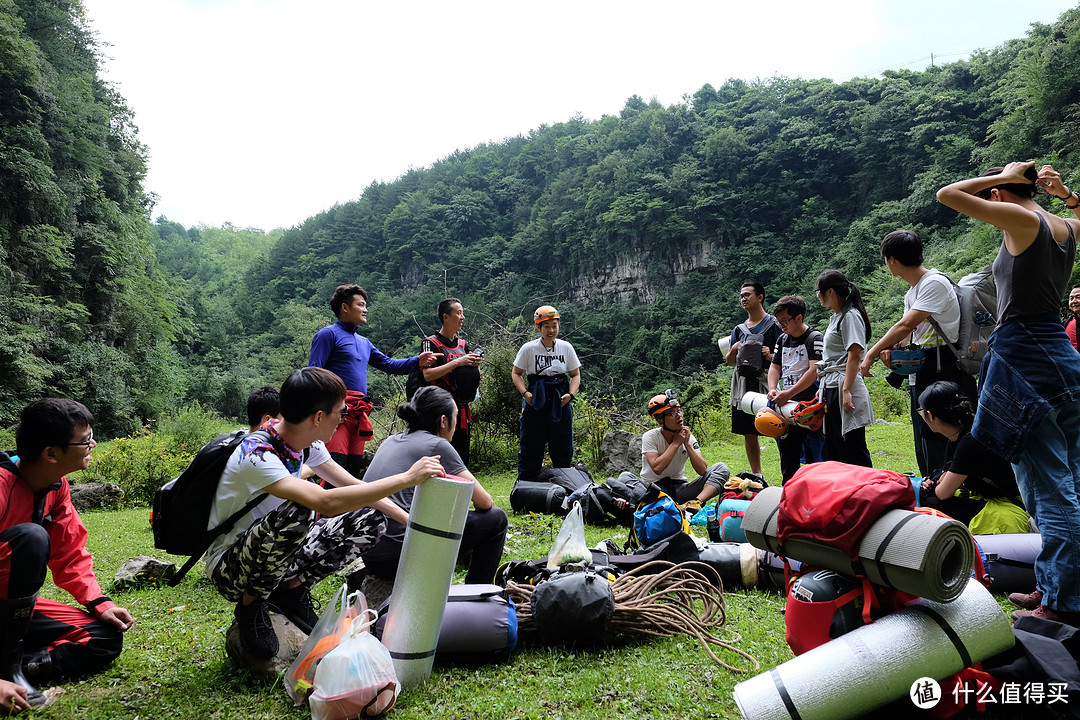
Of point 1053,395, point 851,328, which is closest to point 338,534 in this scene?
point 1053,395

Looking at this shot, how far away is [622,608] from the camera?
115 inches

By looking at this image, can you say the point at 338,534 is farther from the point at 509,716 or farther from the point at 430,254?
the point at 430,254

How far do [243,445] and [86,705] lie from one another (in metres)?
1.16

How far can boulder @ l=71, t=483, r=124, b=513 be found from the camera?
29.0 ft

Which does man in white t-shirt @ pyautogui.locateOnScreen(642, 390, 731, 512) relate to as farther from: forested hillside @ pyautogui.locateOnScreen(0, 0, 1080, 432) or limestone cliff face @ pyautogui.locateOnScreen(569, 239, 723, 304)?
limestone cliff face @ pyautogui.locateOnScreen(569, 239, 723, 304)

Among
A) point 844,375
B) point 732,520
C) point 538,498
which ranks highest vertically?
point 844,375

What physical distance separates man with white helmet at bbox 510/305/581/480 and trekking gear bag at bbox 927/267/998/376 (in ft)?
11.1

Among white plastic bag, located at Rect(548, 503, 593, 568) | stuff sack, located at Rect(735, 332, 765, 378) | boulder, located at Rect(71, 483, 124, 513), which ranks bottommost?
boulder, located at Rect(71, 483, 124, 513)

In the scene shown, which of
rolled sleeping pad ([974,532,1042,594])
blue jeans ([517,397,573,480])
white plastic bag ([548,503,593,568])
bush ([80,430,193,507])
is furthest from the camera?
bush ([80,430,193,507])

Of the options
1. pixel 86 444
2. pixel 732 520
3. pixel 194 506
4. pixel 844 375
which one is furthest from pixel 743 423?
pixel 86 444

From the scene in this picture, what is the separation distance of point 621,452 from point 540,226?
49.1m

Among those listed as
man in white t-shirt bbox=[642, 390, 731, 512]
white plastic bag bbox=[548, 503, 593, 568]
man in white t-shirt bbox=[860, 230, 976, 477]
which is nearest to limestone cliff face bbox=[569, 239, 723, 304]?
man in white t-shirt bbox=[642, 390, 731, 512]

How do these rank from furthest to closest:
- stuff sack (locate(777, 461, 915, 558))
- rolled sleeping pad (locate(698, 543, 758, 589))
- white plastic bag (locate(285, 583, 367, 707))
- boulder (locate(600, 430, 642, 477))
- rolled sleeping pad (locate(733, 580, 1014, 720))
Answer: boulder (locate(600, 430, 642, 477)) < rolled sleeping pad (locate(698, 543, 758, 589)) < white plastic bag (locate(285, 583, 367, 707)) < stuff sack (locate(777, 461, 915, 558)) < rolled sleeping pad (locate(733, 580, 1014, 720))

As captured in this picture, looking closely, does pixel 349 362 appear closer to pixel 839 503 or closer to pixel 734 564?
pixel 734 564
